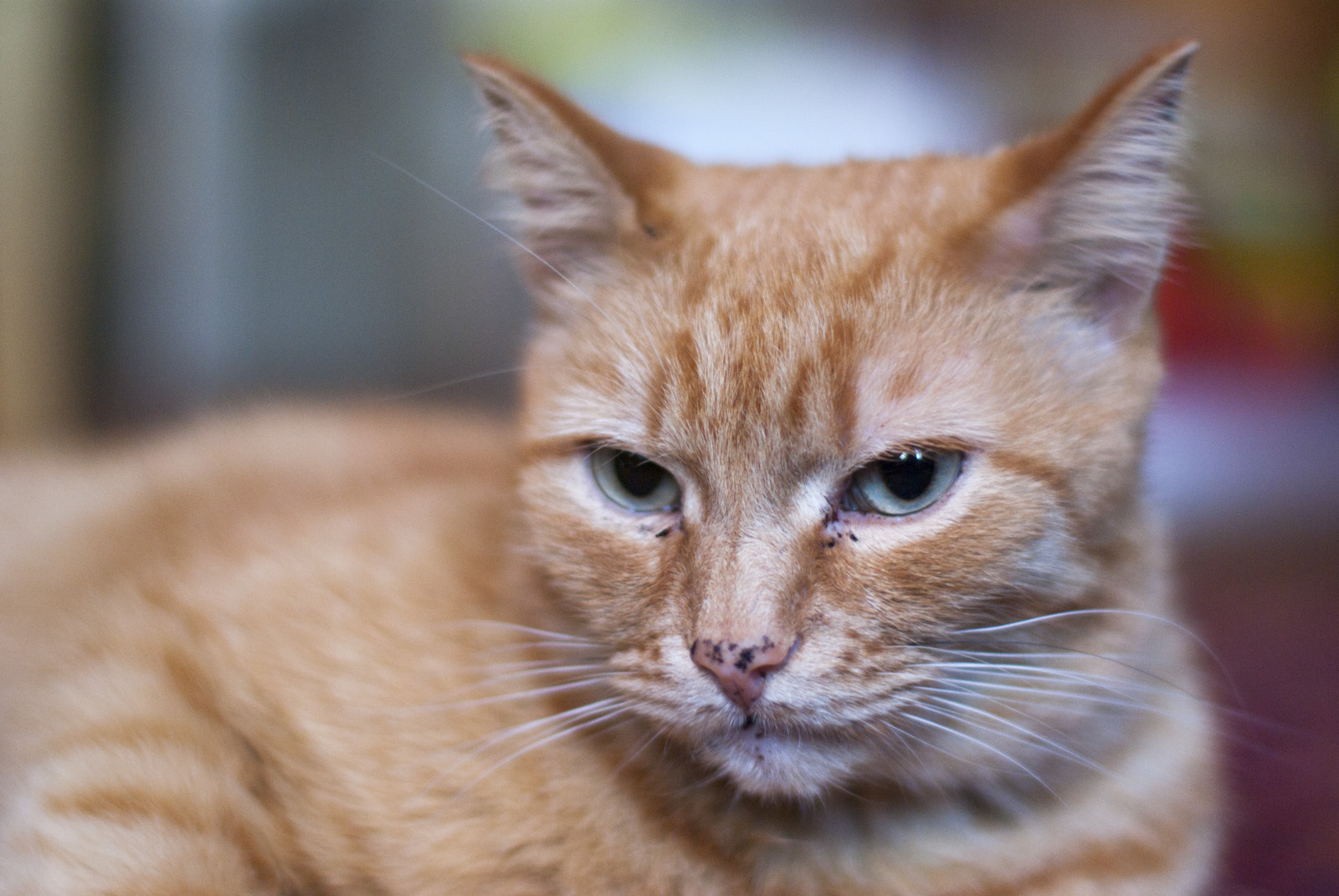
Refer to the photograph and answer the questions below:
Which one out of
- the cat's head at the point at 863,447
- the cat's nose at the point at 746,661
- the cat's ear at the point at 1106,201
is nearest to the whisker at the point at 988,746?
the cat's head at the point at 863,447

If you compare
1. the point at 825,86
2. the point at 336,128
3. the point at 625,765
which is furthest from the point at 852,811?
the point at 336,128

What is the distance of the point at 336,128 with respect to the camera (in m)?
4.37

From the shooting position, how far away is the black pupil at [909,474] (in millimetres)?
1151

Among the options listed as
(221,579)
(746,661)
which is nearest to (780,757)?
A: (746,661)

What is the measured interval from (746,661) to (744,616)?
45mm

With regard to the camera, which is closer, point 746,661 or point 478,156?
point 746,661

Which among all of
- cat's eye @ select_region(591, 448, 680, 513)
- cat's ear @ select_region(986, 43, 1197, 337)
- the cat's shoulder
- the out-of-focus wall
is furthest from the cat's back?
the out-of-focus wall

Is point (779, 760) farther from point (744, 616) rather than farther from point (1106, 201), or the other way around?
point (1106, 201)

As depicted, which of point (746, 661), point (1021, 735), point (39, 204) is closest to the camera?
point (746, 661)

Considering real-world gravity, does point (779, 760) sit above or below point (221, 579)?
above

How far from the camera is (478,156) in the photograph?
3.83m

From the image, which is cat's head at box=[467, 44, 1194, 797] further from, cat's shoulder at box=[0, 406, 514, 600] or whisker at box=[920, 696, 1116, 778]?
cat's shoulder at box=[0, 406, 514, 600]

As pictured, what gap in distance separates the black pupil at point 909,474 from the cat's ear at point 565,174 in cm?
43

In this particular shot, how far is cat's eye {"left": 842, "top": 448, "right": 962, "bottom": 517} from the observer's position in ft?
3.78
